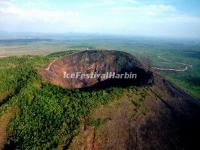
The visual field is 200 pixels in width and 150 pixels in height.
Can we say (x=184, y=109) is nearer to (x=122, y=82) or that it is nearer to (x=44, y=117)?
(x=122, y=82)

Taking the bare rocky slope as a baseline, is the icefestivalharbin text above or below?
above

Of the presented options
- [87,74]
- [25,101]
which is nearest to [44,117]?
[25,101]

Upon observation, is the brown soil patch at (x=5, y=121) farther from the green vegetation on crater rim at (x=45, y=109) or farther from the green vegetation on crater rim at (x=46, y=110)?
the green vegetation on crater rim at (x=46, y=110)

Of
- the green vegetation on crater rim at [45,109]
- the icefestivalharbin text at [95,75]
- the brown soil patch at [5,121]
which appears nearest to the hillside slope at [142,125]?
the green vegetation on crater rim at [45,109]

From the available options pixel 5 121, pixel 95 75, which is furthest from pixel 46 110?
pixel 95 75

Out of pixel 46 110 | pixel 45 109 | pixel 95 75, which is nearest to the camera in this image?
pixel 46 110

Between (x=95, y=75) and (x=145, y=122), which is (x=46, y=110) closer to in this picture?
(x=145, y=122)

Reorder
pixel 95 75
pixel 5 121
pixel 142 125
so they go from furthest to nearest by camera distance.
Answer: pixel 95 75, pixel 5 121, pixel 142 125

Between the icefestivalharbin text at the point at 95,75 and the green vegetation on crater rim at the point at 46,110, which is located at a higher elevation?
the icefestivalharbin text at the point at 95,75

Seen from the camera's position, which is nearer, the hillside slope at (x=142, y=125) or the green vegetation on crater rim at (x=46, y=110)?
the hillside slope at (x=142, y=125)

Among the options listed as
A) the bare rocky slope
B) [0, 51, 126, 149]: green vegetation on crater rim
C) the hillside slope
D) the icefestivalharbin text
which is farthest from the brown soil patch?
the icefestivalharbin text

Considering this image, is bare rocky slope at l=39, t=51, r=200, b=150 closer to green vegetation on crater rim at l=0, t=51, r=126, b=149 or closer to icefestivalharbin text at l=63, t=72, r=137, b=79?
green vegetation on crater rim at l=0, t=51, r=126, b=149
